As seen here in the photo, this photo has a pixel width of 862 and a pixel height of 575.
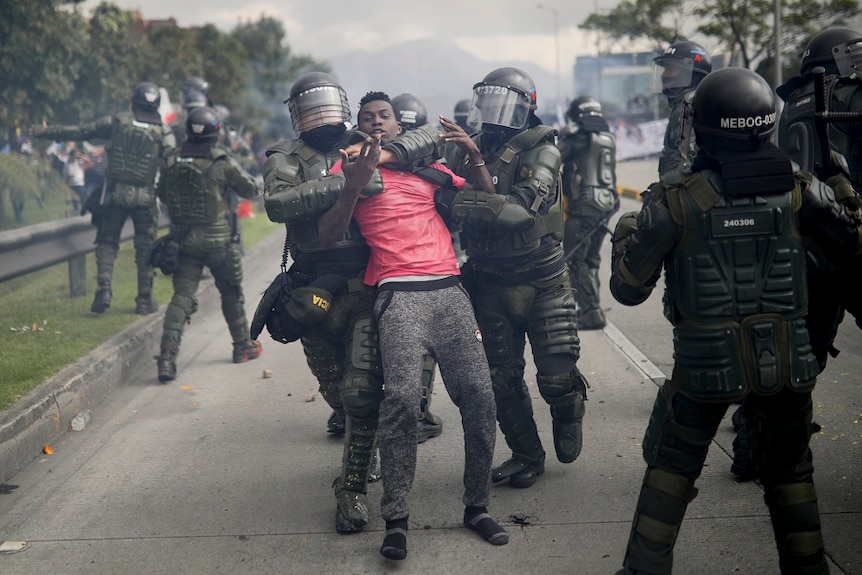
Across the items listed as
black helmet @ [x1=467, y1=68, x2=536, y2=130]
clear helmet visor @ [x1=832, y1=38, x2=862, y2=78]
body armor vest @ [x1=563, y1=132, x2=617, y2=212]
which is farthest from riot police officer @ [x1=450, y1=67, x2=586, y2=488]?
body armor vest @ [x1=563, y1=132, x2=617, y2=212]

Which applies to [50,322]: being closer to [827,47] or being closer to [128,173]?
[128,173]

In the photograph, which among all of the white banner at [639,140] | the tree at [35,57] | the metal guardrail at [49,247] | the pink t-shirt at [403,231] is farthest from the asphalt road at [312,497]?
the white banner at [639,140]

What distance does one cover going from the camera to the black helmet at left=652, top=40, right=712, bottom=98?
7.04 meters

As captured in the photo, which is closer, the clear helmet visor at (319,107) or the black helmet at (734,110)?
the black helmet at (734,110)

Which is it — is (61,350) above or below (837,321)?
below

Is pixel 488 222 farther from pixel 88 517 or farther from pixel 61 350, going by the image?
pixel 61 350

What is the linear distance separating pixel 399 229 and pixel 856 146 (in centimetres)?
216

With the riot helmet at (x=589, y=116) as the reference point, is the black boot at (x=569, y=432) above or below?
below

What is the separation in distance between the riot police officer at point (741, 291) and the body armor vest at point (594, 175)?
206 inches

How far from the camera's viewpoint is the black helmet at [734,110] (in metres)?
3.43

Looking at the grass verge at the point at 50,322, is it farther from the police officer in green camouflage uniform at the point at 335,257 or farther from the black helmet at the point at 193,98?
the police officer in green camouflage uniform at the point at 335,257

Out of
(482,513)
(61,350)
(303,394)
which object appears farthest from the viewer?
(61,350)

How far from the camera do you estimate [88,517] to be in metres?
5.00

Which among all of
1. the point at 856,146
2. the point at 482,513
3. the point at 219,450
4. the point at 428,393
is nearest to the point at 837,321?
the point at 856,146
